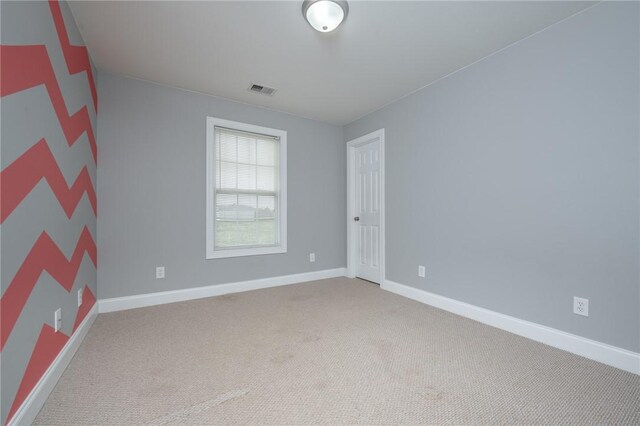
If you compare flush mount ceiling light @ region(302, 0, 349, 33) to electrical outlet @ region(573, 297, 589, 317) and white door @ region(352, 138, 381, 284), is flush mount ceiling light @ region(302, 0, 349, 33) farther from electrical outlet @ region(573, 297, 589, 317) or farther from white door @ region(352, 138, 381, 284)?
electrical outlet @ region(573, 297, 589, 317)

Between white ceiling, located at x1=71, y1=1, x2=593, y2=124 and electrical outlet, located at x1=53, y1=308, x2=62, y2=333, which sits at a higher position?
white ceiling, located at x1=71, y1=1, x2=593, y2=124

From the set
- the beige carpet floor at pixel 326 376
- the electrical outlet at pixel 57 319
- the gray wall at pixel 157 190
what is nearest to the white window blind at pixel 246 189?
the gray wall at pixel 157 190

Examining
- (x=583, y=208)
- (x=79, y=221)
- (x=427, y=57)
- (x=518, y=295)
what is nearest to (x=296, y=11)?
(x=427, y=57)

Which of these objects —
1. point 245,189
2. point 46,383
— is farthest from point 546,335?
point 245,189

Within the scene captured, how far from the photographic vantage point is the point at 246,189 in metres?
3.67

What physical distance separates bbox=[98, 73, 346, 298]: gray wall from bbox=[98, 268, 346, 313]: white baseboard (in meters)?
0.06

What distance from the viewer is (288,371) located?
1.75 metres

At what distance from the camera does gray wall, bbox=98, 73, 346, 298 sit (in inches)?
111

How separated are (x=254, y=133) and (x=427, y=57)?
2.23 meters

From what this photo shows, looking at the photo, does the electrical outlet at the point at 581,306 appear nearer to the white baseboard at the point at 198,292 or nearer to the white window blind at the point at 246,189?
the white baseboard at the point at 198,292

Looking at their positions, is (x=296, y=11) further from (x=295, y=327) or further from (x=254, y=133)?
(x=295, y=327)

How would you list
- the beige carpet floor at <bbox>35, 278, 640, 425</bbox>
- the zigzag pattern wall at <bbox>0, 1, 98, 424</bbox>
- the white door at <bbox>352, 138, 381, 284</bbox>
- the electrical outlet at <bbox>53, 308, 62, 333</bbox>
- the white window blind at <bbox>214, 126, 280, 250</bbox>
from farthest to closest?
1. the white door at <bbox>352, 138, 381, 284</bbox>
2. the white window blind at <bbox>214, 126, 280, 250</bbox>
3. the electrical outlet at <bbox>53, 308, 62, 333</bbox>
4. the beige carpet floor at <bbox>35, 278, 640, 425</bbox>
5. the zigzag pattern wall at <bbox>0, 1, 98, 424</bbox>

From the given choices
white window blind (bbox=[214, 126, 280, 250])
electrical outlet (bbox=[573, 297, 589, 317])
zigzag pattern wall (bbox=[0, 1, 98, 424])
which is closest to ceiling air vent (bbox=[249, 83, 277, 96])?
white window blind (bbox=[214, 126, 280, 250])

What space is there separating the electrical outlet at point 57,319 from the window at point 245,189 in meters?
1.61
